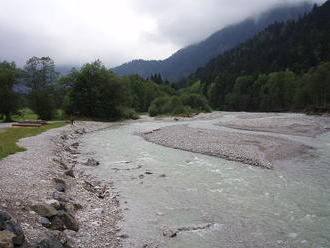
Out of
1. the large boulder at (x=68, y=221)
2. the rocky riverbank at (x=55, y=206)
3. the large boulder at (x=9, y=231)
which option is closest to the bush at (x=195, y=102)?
the rocky riverbank at (x=55, y=206)

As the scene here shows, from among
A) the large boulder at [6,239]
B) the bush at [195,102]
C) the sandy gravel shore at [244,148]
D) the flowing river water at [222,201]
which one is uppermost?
the bush at [195,102]

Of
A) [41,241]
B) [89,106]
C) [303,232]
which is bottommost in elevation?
[303,232]

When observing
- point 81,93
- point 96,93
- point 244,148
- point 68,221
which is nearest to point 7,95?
point 81,93

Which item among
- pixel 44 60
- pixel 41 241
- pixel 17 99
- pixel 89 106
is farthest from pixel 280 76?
pixel 41 241

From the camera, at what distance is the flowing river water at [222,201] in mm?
11383

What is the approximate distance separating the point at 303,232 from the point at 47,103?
210 feet

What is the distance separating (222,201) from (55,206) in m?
8.74

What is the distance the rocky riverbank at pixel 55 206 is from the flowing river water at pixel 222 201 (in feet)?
3.27

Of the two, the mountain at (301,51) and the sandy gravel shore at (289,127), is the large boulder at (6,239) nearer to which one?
the sandy gravel shore at (289,127)

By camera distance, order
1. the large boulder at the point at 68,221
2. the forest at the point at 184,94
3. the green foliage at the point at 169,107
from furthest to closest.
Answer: the green foliage at the point at 169,107 < the forest at the point at 184,94 < the large boulder at the point at 68,221

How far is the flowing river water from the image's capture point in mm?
11383

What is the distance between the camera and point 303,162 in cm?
2466

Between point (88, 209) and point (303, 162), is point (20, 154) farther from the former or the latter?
point (303, 162)

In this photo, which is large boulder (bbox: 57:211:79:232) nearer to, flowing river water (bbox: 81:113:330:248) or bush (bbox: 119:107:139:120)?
flowing river water (bbox: 81:113:330:248)
